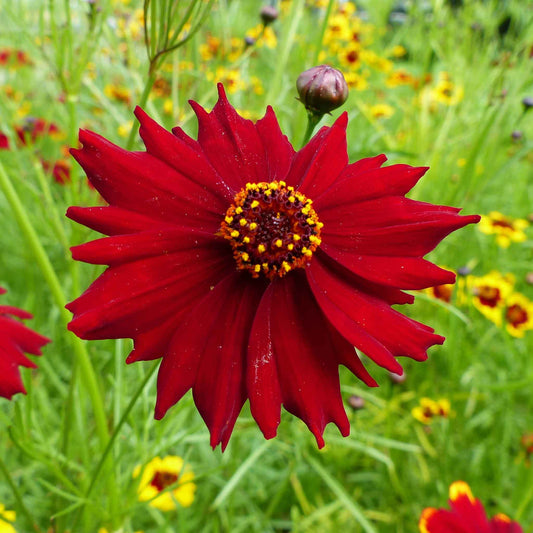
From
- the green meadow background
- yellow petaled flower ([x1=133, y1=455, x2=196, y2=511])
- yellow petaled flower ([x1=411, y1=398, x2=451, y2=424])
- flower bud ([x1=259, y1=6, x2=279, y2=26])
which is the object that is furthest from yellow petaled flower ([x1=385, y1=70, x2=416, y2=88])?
yellow petaled flower ([x1=133, y1=455, x2=196, y2=511])

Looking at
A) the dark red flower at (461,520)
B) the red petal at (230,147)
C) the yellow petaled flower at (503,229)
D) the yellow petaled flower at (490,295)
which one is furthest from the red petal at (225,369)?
the yellow petaled flower at (503,229)

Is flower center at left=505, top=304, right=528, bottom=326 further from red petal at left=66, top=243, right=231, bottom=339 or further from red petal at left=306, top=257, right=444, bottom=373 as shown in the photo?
red petal at left=66, top=243, right=231, bottom=339

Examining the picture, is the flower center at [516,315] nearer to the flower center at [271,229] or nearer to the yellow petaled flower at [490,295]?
the yellow petaled flower at [490,295]

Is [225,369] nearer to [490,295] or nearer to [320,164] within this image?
[320,164]

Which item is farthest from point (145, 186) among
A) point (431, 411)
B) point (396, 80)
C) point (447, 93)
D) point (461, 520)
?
point (396, 80)

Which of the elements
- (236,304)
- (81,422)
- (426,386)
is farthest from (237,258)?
(426,386)

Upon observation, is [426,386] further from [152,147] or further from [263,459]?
[152,147]

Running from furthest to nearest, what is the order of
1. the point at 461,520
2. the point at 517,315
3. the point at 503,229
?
the point at 503,229
the point at 517,315
the point at 461,520
